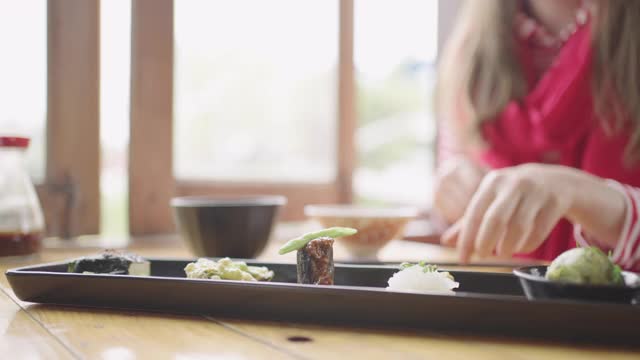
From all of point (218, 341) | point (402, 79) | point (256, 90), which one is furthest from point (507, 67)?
point (402, 79)

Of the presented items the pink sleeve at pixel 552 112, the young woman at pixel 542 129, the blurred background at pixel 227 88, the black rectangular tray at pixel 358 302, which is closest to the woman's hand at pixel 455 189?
the young woman at pixel 542 129

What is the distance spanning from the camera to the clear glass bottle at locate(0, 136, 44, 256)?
4.00 ft

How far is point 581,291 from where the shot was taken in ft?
2.00

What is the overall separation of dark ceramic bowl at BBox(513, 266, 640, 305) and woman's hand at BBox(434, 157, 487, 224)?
94cm

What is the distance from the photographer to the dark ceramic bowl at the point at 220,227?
116cm

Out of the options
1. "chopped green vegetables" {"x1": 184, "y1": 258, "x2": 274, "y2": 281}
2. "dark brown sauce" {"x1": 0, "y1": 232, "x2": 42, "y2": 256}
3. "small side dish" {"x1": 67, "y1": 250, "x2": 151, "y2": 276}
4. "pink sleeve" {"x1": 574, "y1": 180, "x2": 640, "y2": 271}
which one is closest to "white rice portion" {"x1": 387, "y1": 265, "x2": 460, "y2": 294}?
"chopped green vegetables" {"x1": 184, "y1": 258, "x2": 274, "y2": 281}

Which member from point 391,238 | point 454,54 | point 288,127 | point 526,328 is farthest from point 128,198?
point 526,328

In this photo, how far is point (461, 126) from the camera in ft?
6.32

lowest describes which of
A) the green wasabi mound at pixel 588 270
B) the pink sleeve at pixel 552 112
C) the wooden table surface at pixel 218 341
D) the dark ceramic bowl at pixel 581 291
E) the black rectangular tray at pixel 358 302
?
the wooden table surface at pixel 218 341

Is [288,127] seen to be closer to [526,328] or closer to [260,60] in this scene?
[260,60]

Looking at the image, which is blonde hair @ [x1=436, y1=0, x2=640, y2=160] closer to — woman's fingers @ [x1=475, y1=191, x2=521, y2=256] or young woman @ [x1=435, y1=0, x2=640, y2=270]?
young woman @ [x1=435, y1=0, x2=640, y2=270]

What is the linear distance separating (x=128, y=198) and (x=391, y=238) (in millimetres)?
923

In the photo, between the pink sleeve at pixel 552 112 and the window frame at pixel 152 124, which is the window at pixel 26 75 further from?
the pink sleeve at pixel 552 112

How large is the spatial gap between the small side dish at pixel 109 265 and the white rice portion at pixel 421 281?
330mm
